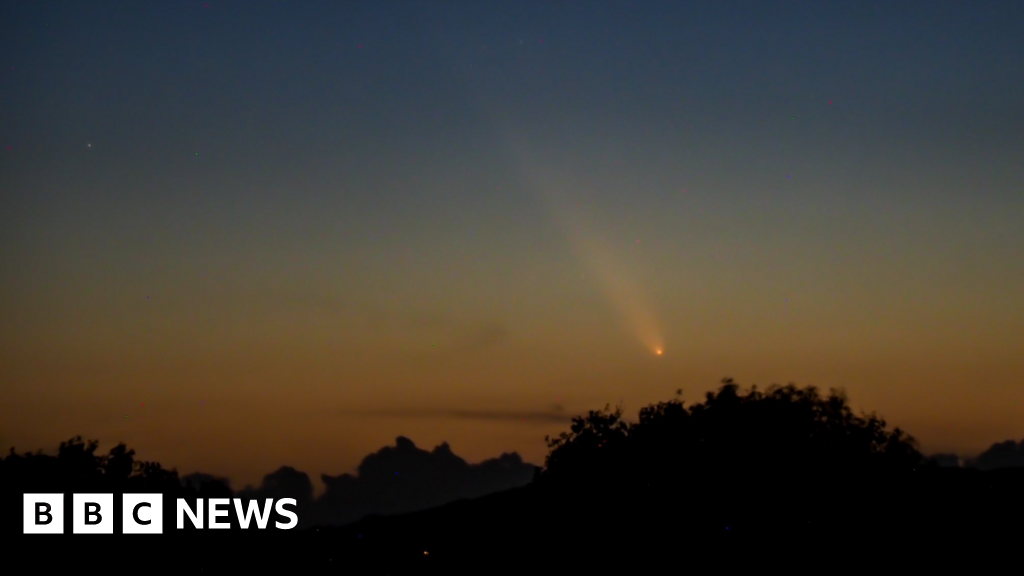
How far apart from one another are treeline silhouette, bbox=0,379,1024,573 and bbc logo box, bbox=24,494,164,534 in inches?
65.2

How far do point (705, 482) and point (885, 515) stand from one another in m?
8.58

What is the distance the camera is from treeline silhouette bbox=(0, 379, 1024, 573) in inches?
1517

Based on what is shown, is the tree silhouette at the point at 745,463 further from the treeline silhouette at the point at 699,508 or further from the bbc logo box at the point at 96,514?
the bbc logo box at the point at 96,514

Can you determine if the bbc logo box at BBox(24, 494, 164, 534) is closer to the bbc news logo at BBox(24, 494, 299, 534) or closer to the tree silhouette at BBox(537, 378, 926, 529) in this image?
the bbc news logo at BBox(24, 494, 299, 534)

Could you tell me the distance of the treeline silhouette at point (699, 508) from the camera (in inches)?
1517

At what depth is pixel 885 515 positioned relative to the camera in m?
39.3

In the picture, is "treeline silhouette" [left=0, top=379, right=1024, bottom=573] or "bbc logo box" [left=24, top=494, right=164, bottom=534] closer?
"treeline silhouette" [left=0, top=379, right=1024, bottom=573]

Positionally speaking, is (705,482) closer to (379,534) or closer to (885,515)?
(885,515)

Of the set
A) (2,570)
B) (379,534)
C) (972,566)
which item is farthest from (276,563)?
(972,566)

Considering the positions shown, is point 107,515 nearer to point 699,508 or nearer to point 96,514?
point 96,514

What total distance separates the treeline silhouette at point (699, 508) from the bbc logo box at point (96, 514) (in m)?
1.66

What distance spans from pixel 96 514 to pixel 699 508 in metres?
43.5

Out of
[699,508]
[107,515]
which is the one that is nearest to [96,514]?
[107,515]

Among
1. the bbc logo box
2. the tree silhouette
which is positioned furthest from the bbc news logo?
the tree silhouette
